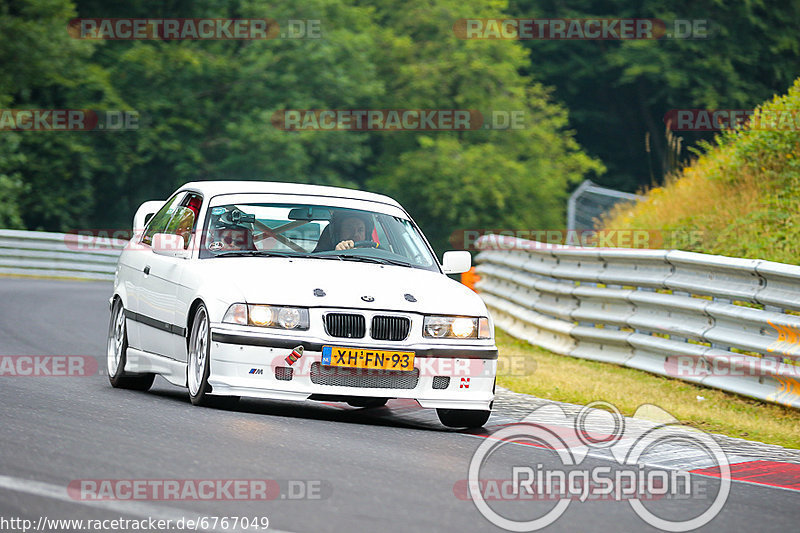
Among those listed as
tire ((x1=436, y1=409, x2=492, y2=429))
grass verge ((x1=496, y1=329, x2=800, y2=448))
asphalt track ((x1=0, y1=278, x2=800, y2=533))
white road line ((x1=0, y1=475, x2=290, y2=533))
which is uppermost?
white road line ((x1=0, y1=475, x2=290, y2=533))

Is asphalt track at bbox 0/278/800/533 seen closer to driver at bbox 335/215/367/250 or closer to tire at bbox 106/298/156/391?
tire at bbox 106/298/156/391

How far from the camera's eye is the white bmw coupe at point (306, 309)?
8820mm

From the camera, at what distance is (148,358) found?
10406mm

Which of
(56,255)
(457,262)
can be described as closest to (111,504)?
(457,262)

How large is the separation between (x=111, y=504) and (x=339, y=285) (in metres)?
3.41

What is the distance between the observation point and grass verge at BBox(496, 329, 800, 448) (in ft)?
33.7

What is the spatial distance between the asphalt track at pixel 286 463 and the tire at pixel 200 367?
0.44 feet

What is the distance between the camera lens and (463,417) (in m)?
9.35

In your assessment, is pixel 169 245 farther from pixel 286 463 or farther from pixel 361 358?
pixel 286 463

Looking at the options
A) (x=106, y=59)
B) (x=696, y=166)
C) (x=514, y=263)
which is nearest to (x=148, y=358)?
(x=514, y=263)

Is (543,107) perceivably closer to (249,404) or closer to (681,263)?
(681,263)

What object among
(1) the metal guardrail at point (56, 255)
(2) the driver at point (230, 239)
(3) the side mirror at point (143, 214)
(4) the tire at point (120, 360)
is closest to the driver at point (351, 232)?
(2) the driver at point (230, 239)

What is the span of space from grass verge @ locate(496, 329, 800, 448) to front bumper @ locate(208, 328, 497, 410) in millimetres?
2249

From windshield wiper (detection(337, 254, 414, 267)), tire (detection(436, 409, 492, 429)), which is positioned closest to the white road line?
tire (detection(436, 409, 492, 429))
